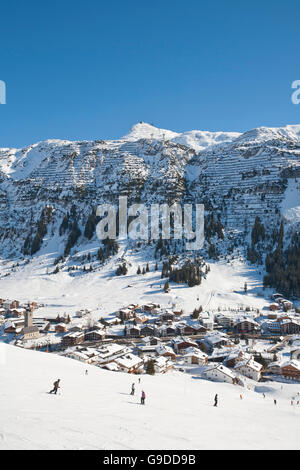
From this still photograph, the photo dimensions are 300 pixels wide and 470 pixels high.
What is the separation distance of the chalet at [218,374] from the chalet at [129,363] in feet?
29.1

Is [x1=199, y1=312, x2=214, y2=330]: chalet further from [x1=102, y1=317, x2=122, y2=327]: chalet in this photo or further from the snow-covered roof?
the snow-covered roof

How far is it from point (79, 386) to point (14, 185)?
17406 centimetres

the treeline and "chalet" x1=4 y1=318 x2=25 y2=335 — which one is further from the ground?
the treeline

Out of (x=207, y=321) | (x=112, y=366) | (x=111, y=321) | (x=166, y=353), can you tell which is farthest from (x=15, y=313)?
(x=112, y=366)

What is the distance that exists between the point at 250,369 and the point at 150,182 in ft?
417

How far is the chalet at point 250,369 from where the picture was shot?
151ft

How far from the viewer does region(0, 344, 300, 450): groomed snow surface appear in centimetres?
1220

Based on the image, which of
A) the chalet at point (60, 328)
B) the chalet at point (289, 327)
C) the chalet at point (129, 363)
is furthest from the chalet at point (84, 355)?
the chalet at point (289, 327)

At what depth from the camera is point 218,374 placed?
142 feet

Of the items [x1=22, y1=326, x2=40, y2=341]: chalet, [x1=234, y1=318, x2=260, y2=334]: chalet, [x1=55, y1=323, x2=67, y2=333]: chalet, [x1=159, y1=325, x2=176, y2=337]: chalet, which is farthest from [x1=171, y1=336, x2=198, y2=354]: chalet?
[x1=22, y1=326, x2=40, y2=341]: chalet

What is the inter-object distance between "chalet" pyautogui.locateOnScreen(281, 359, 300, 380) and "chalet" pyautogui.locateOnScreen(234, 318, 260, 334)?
2286 centimetres

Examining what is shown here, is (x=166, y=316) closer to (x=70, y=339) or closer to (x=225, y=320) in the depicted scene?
(x=225, y=320)
